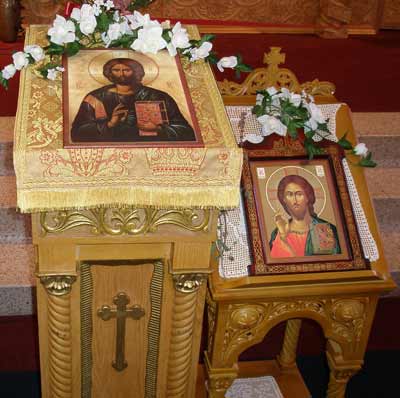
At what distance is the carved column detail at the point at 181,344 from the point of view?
1.92 m

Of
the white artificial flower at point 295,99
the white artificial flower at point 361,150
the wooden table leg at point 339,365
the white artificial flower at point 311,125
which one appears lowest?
the wooden table leg at point 339,365

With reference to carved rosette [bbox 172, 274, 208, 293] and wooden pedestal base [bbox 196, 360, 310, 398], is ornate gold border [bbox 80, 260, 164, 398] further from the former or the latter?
wooden pedestal base [bbox 196, 360, 310, 398]

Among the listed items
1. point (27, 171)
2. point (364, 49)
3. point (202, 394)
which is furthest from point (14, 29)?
point (27, 171)

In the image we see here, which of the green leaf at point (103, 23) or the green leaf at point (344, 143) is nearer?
the green leaf at point (103, 23)

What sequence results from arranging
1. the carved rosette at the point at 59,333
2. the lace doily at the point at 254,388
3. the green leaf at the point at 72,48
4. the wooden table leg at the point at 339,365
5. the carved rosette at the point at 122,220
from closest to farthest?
1. the carved rosette at the point at 122,220
2. the carved rosette at the point at 59,333
3. the green leaf at the point at 72,48
4. the wooden table leg at the point at 339,365
5. the lace doily at the point at 254,388

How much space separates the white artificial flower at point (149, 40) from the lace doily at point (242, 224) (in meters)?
0.34

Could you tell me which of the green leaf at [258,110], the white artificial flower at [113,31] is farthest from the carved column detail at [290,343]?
the white artificial flower at [113,31]

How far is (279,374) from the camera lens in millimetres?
2721

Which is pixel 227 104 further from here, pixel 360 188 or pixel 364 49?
pixel 364 49

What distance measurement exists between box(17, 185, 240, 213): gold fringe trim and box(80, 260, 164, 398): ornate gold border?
246mm

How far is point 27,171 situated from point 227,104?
81 cm

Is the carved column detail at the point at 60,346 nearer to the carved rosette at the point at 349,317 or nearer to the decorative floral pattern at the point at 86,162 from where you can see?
the decorative floral pattern at the point at 86,162

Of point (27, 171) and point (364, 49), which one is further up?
point (27, 171)

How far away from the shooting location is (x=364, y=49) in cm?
460
